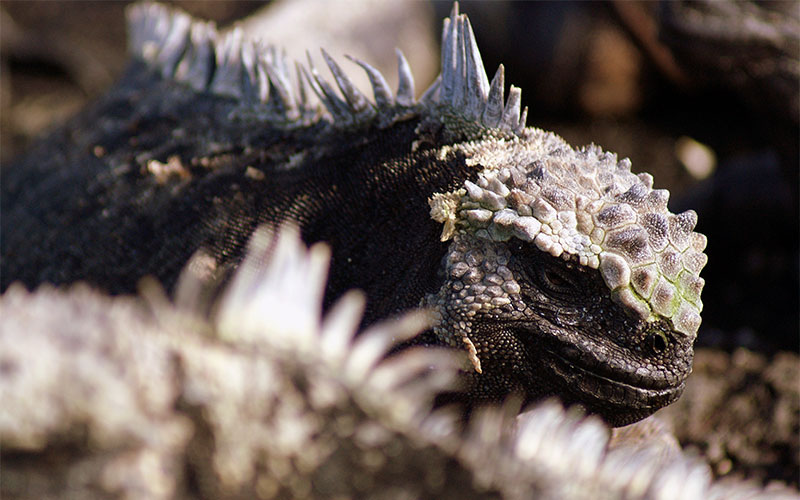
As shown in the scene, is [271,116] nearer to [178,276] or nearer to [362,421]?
[178,276]

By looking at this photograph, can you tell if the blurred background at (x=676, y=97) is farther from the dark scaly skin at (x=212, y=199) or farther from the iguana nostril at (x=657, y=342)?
the iguana nostril at (x=657, y=342)

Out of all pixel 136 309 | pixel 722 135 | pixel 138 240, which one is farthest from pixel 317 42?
pixel 136 309

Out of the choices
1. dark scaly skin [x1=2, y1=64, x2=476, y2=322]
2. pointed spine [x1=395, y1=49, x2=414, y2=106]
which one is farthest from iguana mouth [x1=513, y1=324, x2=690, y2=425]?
pointed spine [x1=395, y1=49, x2=414, y2=106]

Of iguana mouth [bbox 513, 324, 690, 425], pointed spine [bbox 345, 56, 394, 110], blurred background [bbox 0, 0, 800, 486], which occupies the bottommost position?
blurred background [bbox 0, 0, 800, 486]

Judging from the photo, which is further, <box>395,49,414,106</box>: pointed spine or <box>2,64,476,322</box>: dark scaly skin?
<box>395,49,414,106</box>: pointed spine

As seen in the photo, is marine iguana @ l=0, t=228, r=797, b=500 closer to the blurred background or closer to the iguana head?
the iguana head

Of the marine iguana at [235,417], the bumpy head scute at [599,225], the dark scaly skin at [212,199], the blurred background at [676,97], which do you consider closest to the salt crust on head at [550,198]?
the bumpy head scute at [599,225]

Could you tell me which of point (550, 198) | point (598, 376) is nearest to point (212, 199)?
point (550, 198)
